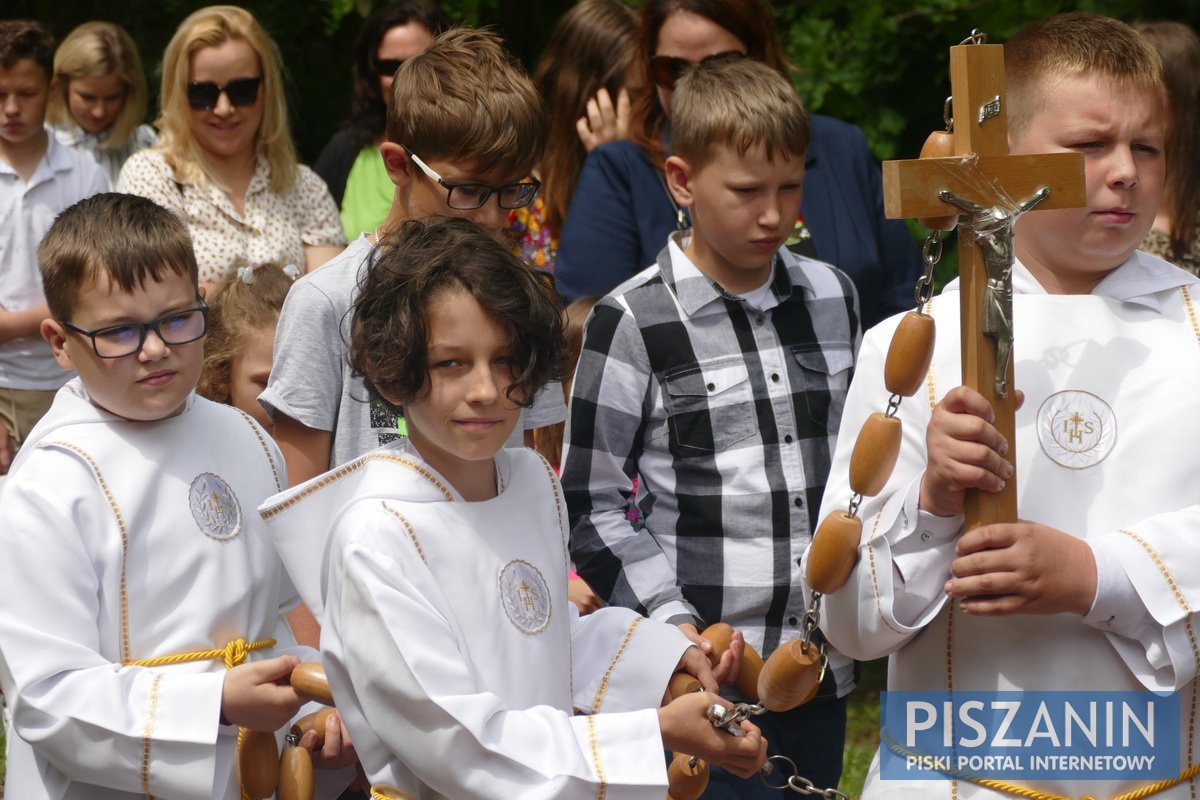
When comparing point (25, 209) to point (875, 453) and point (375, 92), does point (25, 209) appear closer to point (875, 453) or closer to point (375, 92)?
point (375, 92)

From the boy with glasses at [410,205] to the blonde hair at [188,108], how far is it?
5.78ft

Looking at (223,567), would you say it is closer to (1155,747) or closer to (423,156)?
(423,156)

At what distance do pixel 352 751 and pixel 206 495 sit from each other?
1.73ft

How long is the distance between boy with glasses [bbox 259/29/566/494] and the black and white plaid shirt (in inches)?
9.2

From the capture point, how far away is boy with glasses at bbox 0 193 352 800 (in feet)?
8.46

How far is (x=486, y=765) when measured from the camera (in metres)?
2.31

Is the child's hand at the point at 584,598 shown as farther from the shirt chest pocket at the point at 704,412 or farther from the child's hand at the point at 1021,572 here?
the child's hand at the point at 1021,572

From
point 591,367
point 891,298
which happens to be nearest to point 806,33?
point 891,298

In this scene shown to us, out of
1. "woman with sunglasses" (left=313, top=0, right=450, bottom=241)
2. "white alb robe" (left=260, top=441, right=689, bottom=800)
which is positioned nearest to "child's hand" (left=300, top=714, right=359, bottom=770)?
"white alb robe" (left=260, top=441, right=689, bottom=800)

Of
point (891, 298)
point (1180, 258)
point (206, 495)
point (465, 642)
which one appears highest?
point (1180, 258)

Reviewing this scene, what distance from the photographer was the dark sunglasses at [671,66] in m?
4.03

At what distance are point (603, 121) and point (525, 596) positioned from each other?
8.32 feet

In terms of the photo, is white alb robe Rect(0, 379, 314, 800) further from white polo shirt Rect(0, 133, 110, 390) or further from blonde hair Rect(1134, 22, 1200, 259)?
blonde hair Rect(1134, 22, 1200, 259)

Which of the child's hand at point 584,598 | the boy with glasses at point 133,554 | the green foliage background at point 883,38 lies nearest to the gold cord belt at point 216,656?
the boy with glasses at point 133,554
